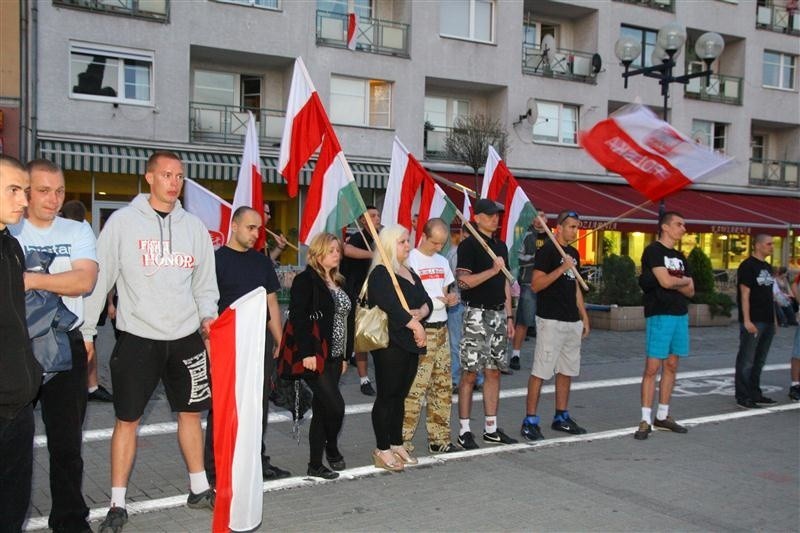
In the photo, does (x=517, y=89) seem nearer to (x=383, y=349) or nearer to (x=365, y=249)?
(x=365, y=249)

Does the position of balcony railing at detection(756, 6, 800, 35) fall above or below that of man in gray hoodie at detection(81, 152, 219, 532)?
above

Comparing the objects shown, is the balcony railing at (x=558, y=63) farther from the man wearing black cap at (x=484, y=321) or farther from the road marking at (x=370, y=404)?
the man wearing black cap at (x=484, y=321)

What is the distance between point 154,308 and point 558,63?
2455 cm

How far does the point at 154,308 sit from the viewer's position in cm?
452

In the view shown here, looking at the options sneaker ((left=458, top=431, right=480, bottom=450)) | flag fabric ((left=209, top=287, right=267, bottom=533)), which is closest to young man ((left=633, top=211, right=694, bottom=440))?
sneaker ((left=458, top=431, right=480, bottom=450))

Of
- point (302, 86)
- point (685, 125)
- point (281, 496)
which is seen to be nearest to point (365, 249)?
point (302, 86)

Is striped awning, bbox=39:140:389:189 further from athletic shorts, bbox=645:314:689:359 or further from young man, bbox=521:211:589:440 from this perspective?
athletic shorts, bbox=645:314:689:359

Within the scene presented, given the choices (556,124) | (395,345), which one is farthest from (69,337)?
(556,124)

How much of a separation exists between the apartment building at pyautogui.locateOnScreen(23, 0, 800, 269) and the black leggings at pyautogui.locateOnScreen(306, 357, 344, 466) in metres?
15.3

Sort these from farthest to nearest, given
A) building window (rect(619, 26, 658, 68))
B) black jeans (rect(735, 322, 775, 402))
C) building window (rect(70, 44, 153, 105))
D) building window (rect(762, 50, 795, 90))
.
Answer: building window (rect(762, 50, 795, 90)) < building window (rect(619, 26, 658, 68)) < building window (rect(70, 44, 153, 105)) < black jeans (rect(735, 322, 775, 402))

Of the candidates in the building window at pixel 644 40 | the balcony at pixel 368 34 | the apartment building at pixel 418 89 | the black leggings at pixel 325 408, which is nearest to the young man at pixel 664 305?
the black leggings at pixel 325 408

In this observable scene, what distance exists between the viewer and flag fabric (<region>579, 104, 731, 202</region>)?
7402 mm

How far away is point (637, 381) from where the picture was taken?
409 inches

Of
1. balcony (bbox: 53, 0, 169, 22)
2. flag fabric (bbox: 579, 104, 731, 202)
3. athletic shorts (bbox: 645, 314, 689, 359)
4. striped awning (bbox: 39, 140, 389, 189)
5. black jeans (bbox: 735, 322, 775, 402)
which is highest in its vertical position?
balcony (bbox: 53, 0, 169, 22)
